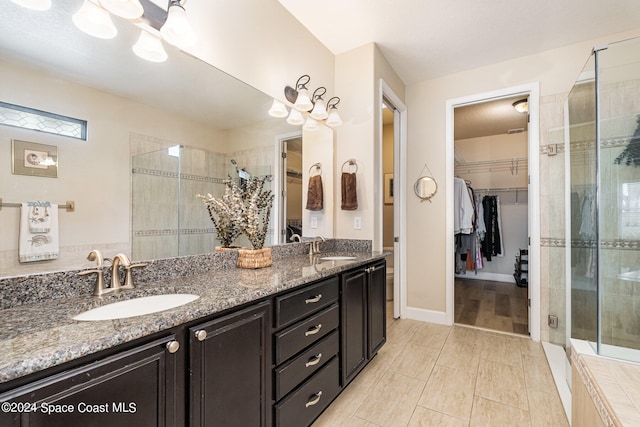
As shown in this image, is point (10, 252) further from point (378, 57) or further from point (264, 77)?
point (378, 57)

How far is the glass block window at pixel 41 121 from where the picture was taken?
3.20ft

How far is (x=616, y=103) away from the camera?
2043 mm

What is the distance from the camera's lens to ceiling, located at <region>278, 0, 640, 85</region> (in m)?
2.20

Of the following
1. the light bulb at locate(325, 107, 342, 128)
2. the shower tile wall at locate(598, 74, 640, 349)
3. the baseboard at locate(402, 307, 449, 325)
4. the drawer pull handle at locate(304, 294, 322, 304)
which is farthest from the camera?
the baseboard at locate(402, 307, 449, 325)

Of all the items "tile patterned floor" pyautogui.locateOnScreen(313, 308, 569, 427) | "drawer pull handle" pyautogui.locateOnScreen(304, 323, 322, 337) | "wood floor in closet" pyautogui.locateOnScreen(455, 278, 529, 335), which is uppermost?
"drawer pull handle" pyautogui.locateOnScreen(304, 323, 322, 337)

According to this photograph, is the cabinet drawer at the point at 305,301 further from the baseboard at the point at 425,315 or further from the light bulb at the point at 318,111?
the baseboard at the point at 425,315

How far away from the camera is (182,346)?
A: 93 cm

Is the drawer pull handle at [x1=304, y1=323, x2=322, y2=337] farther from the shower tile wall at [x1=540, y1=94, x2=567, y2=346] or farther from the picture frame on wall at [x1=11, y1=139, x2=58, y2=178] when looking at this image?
the shower tile wall at [x1=540, y1=94, x2=567, y2=346]

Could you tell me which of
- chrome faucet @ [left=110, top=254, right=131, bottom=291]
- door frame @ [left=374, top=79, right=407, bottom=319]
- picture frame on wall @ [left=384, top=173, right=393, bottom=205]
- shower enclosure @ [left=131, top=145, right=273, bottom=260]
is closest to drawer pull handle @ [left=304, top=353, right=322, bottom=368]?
shower enclosure @ [left=131, top=145, right=273, bottom=260]

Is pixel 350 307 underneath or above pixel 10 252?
underneath

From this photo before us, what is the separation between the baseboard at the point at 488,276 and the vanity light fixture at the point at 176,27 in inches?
225

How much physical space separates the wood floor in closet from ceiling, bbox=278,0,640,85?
275 centimetres

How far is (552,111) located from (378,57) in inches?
67.4

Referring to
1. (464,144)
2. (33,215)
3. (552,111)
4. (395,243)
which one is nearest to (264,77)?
(33,215)
